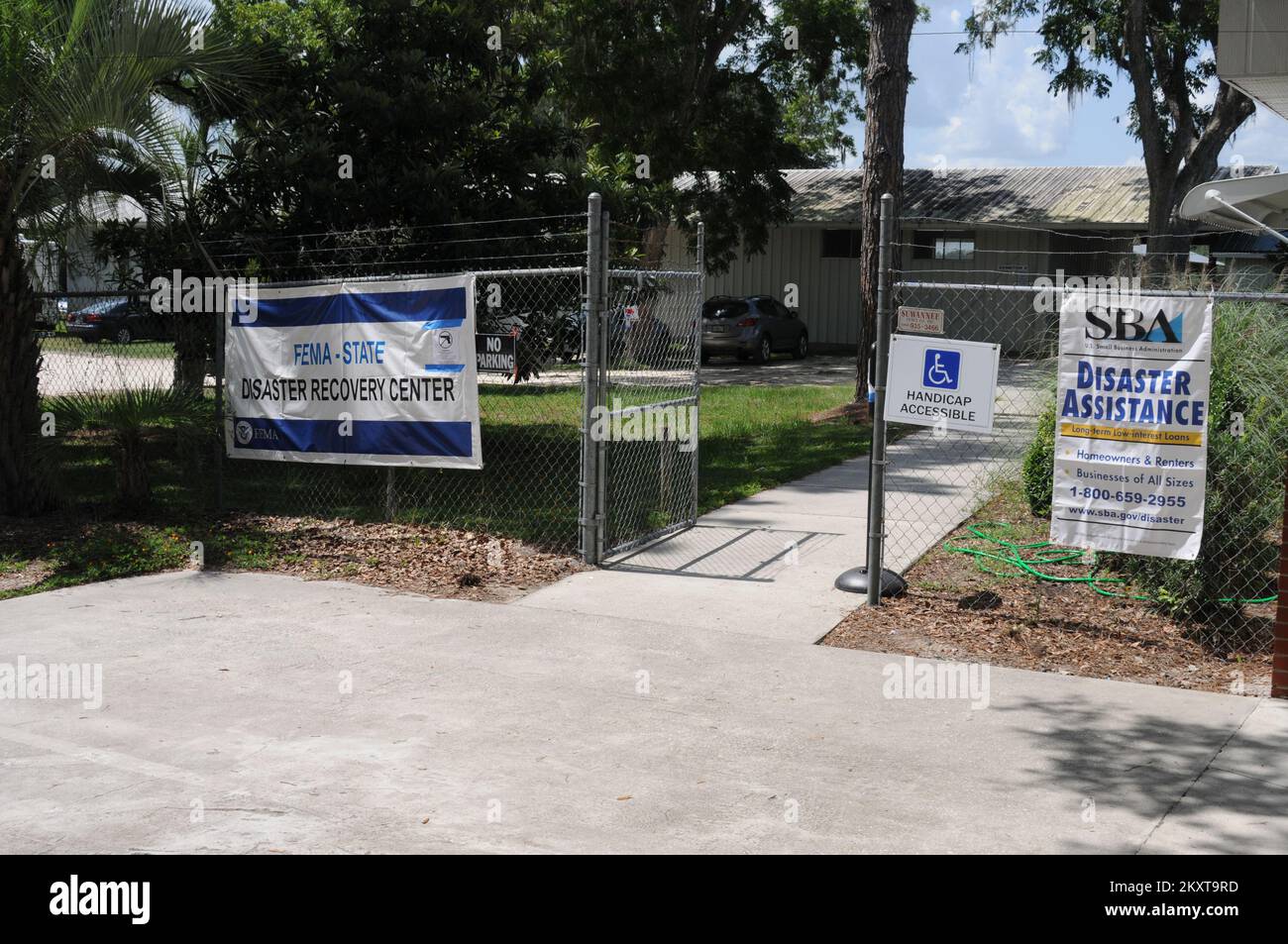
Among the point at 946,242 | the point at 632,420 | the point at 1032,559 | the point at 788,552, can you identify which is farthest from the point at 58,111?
the point at 946,242

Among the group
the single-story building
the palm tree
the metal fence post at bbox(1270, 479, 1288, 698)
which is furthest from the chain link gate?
the single-story building

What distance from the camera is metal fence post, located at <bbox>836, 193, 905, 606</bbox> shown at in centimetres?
750

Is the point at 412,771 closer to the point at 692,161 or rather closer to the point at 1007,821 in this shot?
the point at 1007,821

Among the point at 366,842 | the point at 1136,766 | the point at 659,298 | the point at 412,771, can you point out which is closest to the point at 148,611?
the point at 412,771

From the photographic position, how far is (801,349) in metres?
29.2

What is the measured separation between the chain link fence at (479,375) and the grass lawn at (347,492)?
0.04 m

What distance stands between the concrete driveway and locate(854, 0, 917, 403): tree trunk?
948cm

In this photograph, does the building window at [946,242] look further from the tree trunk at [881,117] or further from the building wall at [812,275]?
the tree trunk at [881,117]

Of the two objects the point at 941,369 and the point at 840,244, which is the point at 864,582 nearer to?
the point at 941,369

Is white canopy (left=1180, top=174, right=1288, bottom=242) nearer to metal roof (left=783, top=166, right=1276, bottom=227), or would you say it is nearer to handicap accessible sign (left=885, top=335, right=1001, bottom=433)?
handicap accessible sign (left=885, top=335, right=1001, bottom=433)

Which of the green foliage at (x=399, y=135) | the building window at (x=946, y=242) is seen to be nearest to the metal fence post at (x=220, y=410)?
the green foliage at (x=399, y=135)

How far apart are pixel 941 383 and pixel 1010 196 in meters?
23.6

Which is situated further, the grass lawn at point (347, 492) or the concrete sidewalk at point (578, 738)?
the grass lawn at point (347, 492)

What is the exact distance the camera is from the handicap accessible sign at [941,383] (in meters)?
7.40
